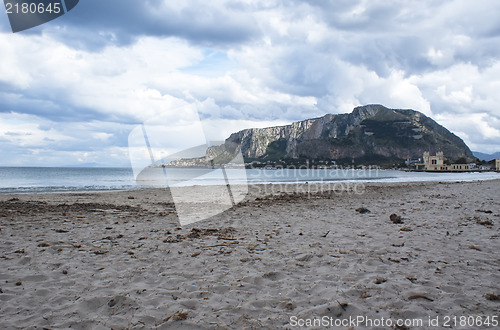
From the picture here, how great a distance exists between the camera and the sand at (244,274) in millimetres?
3559

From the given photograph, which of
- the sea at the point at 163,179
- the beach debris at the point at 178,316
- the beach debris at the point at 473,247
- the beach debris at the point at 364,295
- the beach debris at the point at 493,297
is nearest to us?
the beach debris at the point at 178,316

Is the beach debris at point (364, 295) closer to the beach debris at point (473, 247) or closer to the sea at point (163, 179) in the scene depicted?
the beach debris at point (473, 247)

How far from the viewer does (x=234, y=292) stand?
4230 mm

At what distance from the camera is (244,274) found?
4.95 m

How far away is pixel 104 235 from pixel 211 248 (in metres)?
3.37

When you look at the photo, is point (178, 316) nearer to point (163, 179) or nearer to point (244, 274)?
point (244, 274)

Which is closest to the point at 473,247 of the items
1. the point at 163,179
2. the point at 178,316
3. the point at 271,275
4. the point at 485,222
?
the point at 485,222

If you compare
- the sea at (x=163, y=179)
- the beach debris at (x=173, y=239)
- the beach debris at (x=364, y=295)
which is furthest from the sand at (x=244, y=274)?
the sea at (x=163, y=179)

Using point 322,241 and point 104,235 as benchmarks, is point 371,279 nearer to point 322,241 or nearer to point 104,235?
point 322,241

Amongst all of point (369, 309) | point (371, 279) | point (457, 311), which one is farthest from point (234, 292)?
point (457, 311)

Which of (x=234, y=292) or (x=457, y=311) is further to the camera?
(x=234, y=292)

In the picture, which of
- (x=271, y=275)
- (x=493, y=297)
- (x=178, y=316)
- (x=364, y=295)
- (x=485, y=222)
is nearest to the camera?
(x=178, y=316)

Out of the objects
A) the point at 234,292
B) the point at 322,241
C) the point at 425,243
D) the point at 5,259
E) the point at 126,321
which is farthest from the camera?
the point at 322,241

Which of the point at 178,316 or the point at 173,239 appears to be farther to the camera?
the point at 173,239
